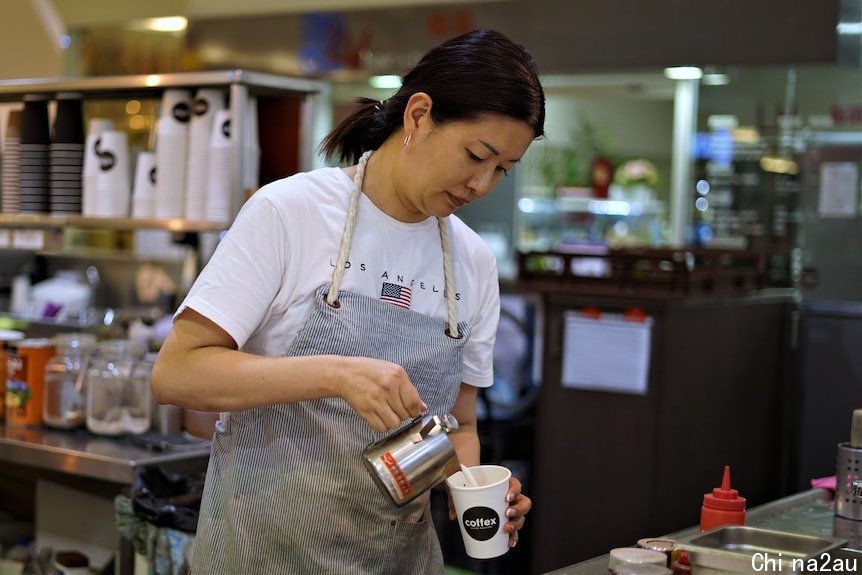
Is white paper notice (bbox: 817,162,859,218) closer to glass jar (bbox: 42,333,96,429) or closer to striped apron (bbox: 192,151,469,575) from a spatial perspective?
glass jar (bbox: 42,333,96,429)

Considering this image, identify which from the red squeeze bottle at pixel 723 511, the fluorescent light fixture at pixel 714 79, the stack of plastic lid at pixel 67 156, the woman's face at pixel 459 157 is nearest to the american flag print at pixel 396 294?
the woman's face at pixel 459 157

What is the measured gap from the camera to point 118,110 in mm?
7453

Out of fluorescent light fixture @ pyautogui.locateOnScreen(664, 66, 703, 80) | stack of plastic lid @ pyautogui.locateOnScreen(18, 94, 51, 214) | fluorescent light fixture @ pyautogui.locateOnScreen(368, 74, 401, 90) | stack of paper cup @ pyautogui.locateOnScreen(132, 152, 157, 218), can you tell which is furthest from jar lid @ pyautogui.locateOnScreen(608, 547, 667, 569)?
fluorescent light fixture @ pyautogui.locateOnScreen(368, 74, 401, 90)

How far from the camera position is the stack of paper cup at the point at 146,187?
3.29m

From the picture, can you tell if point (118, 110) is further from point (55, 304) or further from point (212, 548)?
point (212, 548)

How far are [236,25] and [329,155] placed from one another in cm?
488

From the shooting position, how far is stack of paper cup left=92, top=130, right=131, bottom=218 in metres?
3.32

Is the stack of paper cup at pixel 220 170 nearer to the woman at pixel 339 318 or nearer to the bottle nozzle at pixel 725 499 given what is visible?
the woman at pixel 339 318

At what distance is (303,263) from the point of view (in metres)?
1.95

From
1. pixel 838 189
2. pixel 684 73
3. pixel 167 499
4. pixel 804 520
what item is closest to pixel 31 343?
pixel 167 499

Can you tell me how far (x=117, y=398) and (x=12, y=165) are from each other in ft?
2.97

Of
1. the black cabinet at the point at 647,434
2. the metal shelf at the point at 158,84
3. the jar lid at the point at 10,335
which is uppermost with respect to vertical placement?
the metal shelf at the point at 158,84

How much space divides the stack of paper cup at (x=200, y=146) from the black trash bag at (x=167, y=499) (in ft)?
2.42

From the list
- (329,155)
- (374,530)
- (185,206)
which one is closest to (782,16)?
(185,206)
